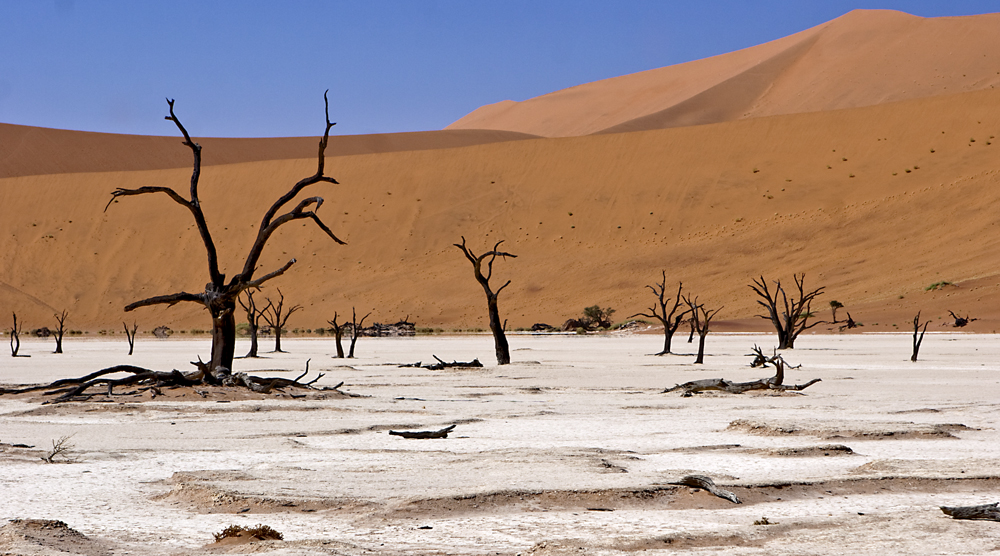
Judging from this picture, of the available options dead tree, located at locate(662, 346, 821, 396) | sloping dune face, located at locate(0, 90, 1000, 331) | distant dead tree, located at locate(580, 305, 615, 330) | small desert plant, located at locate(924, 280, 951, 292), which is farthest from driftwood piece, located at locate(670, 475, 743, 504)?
small desert plant, located at locate(924, 280, 951, 292)

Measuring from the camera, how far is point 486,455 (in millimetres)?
8195

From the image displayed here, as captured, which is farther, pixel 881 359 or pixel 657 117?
pixel 657 117

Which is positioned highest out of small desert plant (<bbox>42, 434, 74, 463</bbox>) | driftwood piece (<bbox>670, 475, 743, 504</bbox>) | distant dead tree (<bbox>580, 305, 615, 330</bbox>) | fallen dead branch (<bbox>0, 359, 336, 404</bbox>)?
distant dead tree (<bbox>580, 305, 615, 330</bbox>)

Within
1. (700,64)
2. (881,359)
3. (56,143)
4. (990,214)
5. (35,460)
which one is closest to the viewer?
(35,460)

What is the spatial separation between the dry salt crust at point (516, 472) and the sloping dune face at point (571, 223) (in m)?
37.4

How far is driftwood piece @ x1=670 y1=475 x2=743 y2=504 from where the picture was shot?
627 cm

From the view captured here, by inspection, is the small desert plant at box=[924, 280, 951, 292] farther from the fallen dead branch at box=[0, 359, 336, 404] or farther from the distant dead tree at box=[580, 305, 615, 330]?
the fallen dead branch at box=[0, 359, 336, 404]

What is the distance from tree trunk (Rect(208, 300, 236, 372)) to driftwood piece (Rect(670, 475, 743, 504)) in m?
A: 8.65

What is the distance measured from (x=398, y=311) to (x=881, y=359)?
38.2 metres

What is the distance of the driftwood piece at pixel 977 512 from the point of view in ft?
18.3

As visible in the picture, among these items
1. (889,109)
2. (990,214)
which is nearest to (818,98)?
(889,109)

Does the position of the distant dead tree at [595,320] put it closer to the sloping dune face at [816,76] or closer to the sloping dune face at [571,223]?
the sloping dune face at [571,223]

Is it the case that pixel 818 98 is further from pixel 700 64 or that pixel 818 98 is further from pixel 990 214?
pixel 990 214

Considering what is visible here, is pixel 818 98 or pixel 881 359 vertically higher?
pixel 818 98
